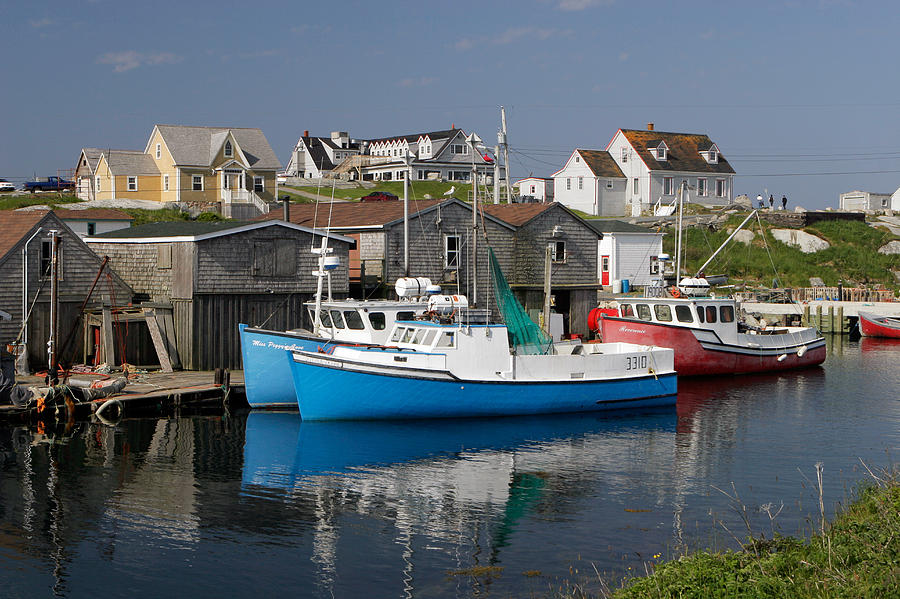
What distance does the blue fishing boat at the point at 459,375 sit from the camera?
27.1 metres

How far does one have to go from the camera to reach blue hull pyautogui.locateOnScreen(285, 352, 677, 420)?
88.7ft

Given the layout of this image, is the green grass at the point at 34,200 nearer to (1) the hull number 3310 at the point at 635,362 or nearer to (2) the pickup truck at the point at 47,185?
(2) the pickup truck at the point at 47,185

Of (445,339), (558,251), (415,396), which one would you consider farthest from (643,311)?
(415,396)

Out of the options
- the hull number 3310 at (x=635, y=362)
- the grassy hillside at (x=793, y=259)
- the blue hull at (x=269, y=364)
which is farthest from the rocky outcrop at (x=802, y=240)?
the blue hull at (x=269, y=364)

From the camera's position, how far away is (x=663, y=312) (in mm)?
38406

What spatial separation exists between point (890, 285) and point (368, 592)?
6277 centimetres

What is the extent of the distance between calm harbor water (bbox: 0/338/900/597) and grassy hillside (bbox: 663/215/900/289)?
38009mm

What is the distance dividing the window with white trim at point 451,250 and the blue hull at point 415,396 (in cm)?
1189

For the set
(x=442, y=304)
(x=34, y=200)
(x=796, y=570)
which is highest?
(x=34, y=200)

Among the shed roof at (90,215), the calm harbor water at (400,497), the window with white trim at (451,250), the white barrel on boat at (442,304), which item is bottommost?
the calm harbor water at (400,497)

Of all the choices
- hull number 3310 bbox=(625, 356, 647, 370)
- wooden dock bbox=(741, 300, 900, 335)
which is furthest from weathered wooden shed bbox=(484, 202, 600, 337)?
wooden dock bbox=(741, 300, 900, 335)

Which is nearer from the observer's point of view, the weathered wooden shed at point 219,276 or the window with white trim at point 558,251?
the weathered wooden shed at point 219,276

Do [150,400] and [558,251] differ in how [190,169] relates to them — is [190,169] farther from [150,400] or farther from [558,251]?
[150,400]

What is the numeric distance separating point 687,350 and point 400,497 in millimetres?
20746
